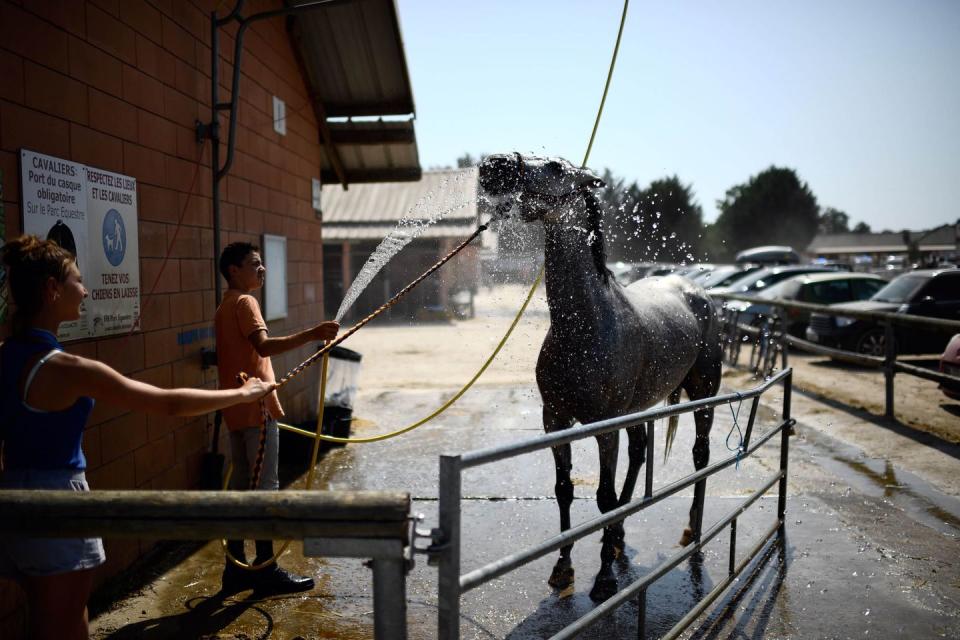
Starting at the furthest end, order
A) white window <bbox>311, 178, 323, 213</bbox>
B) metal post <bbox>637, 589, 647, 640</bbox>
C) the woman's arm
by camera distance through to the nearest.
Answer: white window <bbox>311, 178, 323, 213</bbox> → metal post <bbox>637, 589, 647, 640</bbox> → the woman's arm

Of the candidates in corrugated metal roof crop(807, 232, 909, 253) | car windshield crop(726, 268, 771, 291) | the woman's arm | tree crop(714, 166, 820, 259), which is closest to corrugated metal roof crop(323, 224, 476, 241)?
car windshield crop(726, 268, 771, 291)

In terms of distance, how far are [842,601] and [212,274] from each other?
4756 millimetres

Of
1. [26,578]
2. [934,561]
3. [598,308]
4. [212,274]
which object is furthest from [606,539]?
[212,274]

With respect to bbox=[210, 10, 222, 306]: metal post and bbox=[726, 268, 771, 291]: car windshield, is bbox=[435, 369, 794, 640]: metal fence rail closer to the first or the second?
bbox=[210, 10, 222, 306]: metal post

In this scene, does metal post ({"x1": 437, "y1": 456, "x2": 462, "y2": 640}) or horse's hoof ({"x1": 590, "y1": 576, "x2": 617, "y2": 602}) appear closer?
metal post ({"x1": 437, "y1": 456, "x2": 462, "y2": 640})

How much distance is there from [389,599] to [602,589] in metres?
2.34

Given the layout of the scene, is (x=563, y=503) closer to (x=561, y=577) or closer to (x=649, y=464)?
(x=561, y=577)

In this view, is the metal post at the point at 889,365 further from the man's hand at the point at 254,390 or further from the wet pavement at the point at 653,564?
the man's hand at the point at 254,390

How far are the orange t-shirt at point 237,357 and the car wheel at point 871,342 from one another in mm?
12001

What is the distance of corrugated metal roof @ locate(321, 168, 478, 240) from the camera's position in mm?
23781

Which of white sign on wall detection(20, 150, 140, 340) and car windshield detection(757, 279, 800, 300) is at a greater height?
white sign on wall detection(20, 150, 140, 340)

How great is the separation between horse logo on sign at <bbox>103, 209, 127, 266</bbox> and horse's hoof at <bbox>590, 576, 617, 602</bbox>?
3.27 m

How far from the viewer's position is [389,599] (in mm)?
1667

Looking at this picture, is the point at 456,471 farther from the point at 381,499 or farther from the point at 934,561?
the point at 934,561
